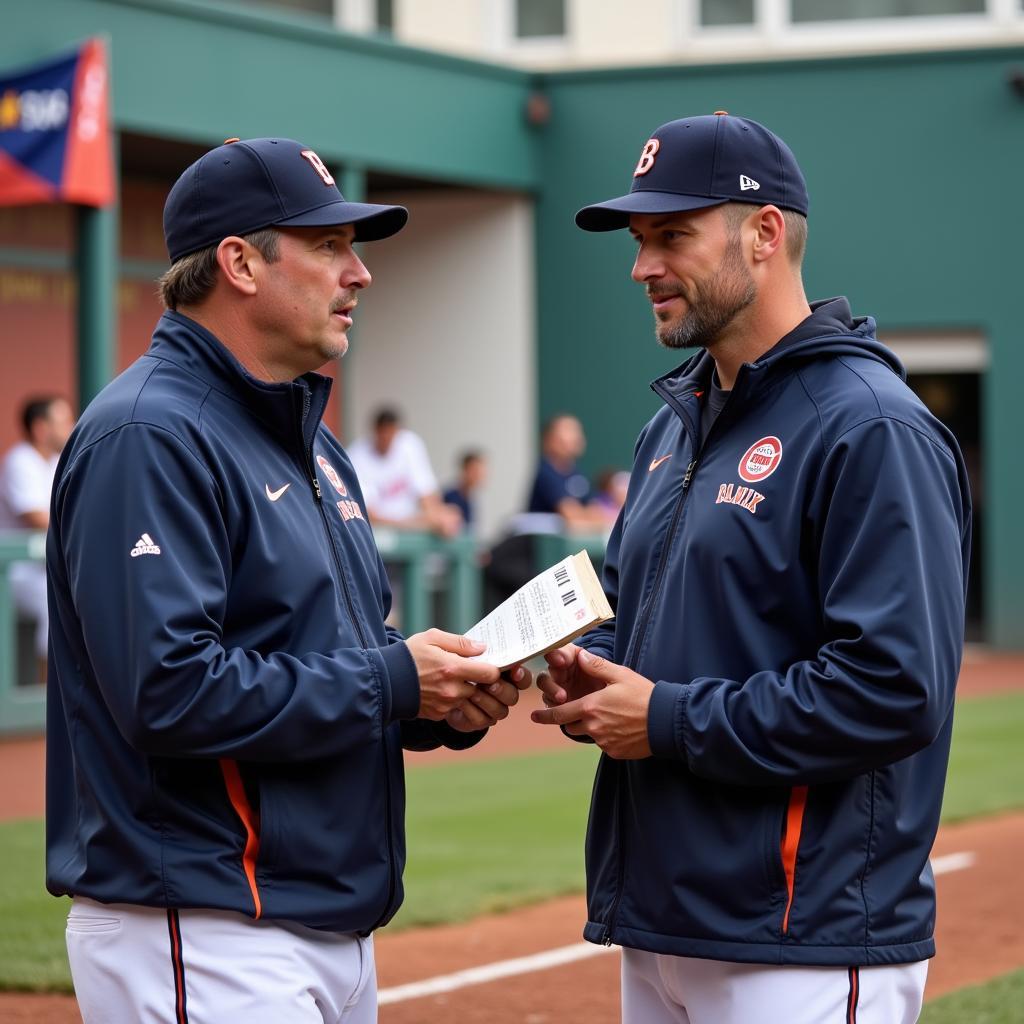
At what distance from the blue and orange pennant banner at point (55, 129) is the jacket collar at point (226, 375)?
1004 cm

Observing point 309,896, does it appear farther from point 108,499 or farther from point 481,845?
point 481,845

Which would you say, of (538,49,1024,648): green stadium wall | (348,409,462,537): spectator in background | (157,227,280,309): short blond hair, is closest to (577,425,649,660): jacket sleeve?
(157,227,280,309): short blond hair

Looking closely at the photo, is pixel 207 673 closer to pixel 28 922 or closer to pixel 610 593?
pixel 610 593

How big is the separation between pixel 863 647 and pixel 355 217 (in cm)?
120

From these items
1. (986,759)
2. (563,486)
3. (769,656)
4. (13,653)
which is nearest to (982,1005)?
(769,656)

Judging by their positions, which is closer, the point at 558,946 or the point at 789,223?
the point at 789,223

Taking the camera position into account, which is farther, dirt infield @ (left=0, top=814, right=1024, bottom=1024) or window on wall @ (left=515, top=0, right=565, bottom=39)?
window on wall @ (left=515, top=0, right=565, bottom=39)

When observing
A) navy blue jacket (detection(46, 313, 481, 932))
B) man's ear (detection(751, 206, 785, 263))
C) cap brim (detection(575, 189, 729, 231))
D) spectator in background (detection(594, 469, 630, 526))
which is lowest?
spectator in background (detection(594, 469, 630, 526))

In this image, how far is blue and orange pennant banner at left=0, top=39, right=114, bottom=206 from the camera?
505 inches

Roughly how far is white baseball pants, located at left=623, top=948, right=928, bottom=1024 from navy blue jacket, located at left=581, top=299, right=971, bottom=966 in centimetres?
5

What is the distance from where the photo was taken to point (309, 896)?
3.05 meters

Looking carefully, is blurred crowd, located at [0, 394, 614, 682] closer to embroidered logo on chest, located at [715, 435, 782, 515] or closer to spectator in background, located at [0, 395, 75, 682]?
spectator in background, located at [0, 395, 75, 682]

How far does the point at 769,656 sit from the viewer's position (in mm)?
3129

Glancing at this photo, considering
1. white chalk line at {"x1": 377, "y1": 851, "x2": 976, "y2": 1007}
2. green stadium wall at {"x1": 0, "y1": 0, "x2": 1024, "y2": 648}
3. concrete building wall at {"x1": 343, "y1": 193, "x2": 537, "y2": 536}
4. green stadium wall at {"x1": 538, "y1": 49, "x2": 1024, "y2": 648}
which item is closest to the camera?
white chalk line at {"x1": 377, "y1": 851, "x2": 976, "y2": 1007}
